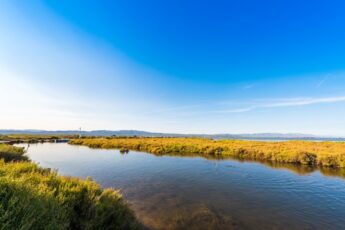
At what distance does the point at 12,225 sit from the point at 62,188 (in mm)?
2322

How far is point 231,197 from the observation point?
11227 mm

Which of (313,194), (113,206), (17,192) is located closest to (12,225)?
(17,192)

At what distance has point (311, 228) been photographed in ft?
25.6

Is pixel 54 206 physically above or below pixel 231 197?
above

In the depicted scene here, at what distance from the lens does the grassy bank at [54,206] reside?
348cm

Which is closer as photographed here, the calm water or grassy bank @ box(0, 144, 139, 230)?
grassy bank @ box(0, 144, 139, 230)

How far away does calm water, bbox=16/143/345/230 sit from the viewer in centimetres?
822

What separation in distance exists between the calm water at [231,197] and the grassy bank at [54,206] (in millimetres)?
2482

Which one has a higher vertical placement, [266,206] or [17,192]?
[17,192]

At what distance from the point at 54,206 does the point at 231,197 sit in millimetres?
9674

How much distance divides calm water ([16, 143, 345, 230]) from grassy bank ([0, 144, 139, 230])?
2.48m

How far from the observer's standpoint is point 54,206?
424 centimetres

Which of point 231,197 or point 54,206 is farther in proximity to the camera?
point 231,197

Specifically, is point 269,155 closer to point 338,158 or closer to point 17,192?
point 338,158
